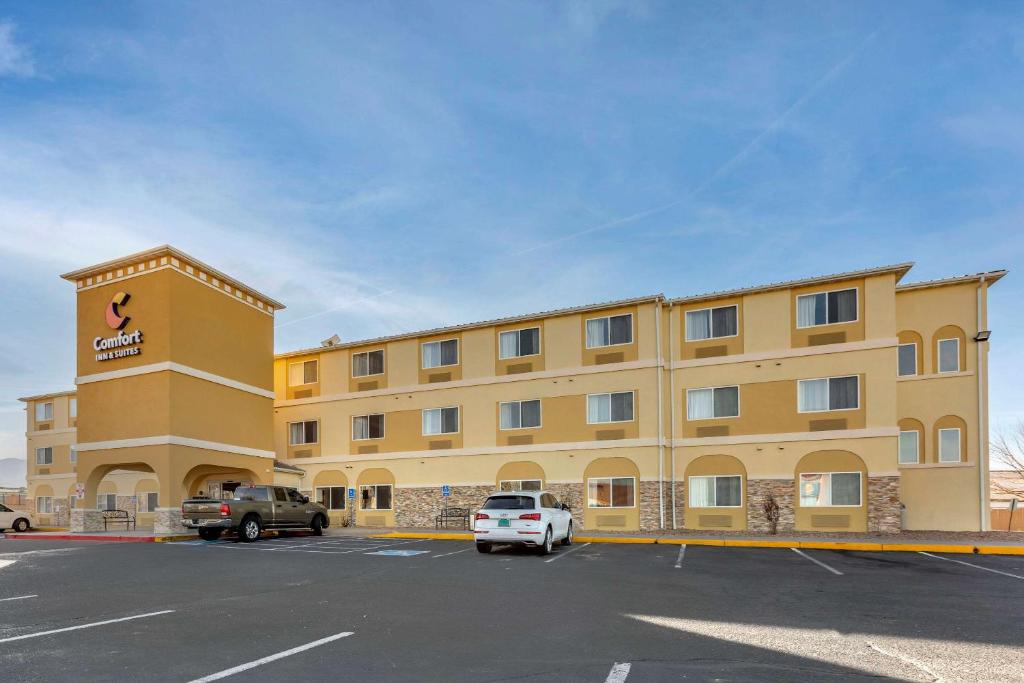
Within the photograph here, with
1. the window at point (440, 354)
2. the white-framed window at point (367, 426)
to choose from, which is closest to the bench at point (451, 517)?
the white-framed window at point (367, 426)

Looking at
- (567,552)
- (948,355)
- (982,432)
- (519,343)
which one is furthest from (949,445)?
(519,343)

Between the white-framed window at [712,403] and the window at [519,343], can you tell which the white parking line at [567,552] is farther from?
the window at [519,343]

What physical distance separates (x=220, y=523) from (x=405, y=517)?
986 centimetres

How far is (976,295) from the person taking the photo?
2527cm

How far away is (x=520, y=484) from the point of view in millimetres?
28609

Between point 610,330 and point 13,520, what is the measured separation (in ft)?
88.3

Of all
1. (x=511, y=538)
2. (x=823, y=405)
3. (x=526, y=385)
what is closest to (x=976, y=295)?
(x=823, y=405)

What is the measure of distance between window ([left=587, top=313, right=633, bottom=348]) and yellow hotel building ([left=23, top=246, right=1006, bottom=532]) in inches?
2.4

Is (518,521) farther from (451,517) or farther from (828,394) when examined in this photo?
(828,394)

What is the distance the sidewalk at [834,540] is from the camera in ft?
61.0

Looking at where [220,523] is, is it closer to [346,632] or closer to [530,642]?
[346,632]

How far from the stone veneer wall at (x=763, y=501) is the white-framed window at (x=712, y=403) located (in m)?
2.56

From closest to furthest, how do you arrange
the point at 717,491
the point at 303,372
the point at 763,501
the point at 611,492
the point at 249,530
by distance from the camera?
the point at 249,530
the point at 763,501
the point at 717,491
the point at 611,492
the point at 303,372

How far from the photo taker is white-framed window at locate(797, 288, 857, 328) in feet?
80.1
